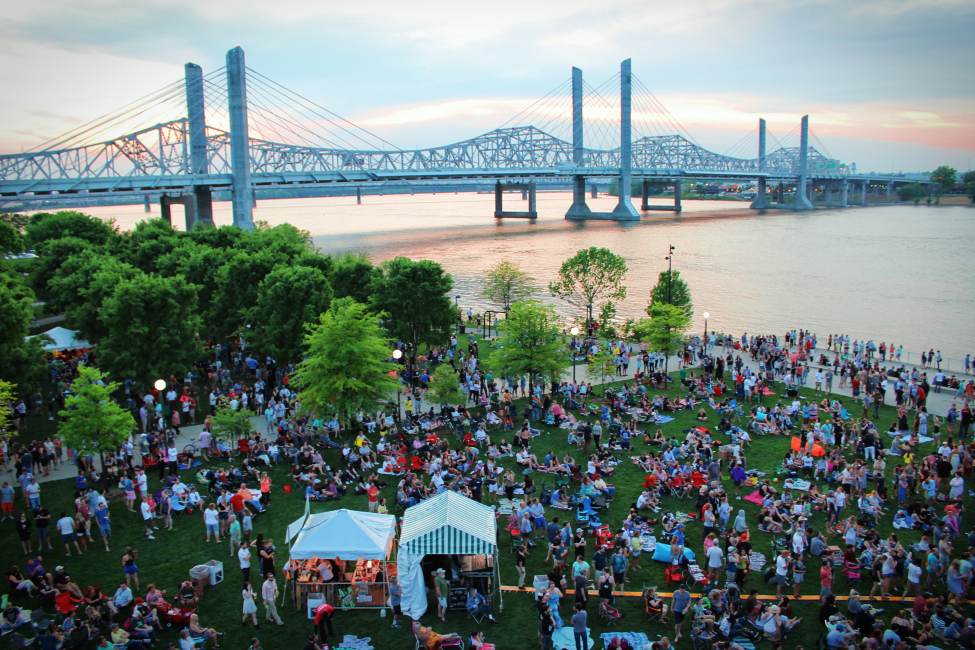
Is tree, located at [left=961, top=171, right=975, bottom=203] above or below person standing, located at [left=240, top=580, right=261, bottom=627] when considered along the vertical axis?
above

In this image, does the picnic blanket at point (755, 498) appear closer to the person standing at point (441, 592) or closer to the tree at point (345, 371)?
the person standing at point (441, 592)

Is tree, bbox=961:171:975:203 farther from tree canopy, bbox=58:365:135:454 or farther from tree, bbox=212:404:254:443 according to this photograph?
tree canopy, bbox=58:365:135:454

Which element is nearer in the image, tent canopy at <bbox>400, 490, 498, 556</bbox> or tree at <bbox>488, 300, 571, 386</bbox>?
tent canopy at <bbox>400, 490, 498, 556</bbox>

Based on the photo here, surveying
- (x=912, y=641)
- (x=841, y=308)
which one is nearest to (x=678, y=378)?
(x=912, y=641)

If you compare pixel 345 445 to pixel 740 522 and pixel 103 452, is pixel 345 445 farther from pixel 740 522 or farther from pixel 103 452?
pixel 740 522

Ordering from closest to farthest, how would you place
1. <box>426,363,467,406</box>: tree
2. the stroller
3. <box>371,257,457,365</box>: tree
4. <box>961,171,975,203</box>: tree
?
1. the stroller
2. <box>426,363,467,406</box>: tree
3. <box>371,257,457,365</box>: tree
4. <box>961,171,975,203</box>: tree

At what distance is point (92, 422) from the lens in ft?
53.5

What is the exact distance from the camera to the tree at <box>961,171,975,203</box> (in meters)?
164

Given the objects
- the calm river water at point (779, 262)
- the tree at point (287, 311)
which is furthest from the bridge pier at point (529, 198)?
the tree at point (287, 311)

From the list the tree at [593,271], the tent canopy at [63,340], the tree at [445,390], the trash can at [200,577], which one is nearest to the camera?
the trash can at [200,577]

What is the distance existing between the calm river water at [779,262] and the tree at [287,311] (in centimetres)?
2615

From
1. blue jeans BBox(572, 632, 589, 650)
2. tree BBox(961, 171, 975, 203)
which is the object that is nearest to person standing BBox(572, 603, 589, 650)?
blue jeans BBox(572, 632, 589, 650)

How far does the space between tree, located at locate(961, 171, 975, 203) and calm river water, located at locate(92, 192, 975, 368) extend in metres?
37.4

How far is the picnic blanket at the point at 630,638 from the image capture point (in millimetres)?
10641
